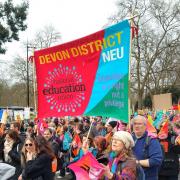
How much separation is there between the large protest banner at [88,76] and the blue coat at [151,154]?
43 cm

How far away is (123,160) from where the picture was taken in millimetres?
3559

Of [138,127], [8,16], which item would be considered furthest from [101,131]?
[8,16]

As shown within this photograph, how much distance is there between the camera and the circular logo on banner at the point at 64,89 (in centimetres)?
540

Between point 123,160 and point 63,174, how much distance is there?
7502 mm

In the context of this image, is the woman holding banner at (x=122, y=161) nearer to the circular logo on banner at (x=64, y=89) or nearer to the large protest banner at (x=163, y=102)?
the circular logo on banner at (x=64, y=89)

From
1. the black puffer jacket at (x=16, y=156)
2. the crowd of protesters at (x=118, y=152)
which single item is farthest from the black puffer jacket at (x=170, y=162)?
the black puffer jacket at (x=16, y=156)

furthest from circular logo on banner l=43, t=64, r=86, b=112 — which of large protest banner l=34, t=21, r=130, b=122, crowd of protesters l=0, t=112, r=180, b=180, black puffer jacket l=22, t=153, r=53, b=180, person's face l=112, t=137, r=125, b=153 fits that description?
person's face l=112, t=137, r=125, b=153

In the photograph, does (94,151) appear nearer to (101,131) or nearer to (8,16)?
(101,131)

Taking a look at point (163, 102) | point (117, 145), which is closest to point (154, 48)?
point (163, 102)

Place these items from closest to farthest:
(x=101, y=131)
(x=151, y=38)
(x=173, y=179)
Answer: (x=173, y=179), (x=101, y=131), (x=151, y=38)

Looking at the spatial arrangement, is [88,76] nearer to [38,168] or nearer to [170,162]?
[38,168]

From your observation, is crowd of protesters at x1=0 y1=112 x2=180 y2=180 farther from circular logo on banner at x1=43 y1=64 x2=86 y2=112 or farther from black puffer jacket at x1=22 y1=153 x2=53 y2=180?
circular logo on banner at x1=43 y1=64 x2=86 y2=112

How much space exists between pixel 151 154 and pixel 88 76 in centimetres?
146

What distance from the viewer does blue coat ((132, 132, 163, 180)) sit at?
4.35 meters
